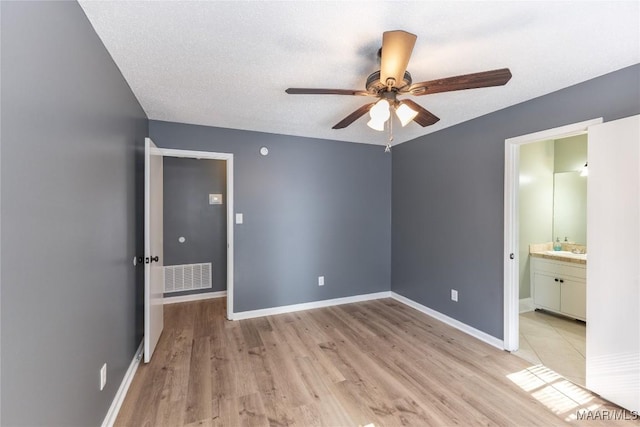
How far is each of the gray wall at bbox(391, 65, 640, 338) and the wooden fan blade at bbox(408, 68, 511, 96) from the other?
0.85 metres

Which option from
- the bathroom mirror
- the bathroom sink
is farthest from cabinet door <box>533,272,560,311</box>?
the bathroom mirror

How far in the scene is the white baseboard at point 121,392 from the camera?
170 cm

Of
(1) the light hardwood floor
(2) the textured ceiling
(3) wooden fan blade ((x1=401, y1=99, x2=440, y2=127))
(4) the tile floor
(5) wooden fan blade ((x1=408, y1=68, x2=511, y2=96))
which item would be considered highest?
(2) the textured ceiling

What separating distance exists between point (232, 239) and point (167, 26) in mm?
2304

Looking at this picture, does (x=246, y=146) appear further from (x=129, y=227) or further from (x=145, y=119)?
(x=129, y=227)

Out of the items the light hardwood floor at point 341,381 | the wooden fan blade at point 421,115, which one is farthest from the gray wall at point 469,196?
the wooden fan blade at point 421,115

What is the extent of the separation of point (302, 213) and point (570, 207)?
11.7ft

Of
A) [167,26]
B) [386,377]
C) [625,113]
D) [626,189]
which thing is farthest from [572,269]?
[167,26]

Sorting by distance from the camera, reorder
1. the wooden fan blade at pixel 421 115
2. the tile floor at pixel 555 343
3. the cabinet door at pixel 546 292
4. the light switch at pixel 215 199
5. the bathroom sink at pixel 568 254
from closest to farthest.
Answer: the wooden fan blade at pixel 421 115 → the tile floor at pixel 555 343 → the bathroom sink at pixel 568 254 → the cabinet door at pixel 546 292 → the light switch at pixel 215 199

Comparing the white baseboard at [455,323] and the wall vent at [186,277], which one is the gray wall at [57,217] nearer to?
the wall vent at [186,277]

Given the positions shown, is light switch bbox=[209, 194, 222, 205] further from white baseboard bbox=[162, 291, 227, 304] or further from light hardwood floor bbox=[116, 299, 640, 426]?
light hardwood floor bbox=[116, 299, 640, 426]

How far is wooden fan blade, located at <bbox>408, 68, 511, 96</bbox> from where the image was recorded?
4.53ft

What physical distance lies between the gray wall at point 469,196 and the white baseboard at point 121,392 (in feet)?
10.6

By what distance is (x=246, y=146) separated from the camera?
3.39 meters
